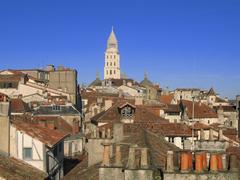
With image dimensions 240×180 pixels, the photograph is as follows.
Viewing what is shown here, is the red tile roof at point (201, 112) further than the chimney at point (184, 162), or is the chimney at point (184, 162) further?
the red tile roof at point (201, 112)

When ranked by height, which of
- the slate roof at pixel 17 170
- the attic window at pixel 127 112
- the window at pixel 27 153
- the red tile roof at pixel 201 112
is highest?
the attic window at pixel 127 112

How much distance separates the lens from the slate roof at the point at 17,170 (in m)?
20.8

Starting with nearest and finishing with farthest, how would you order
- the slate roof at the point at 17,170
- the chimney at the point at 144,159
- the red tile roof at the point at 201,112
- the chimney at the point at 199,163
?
1. the chimney at the point at 199,163
2. the chimney at the point at 144,159
3. the slate roof at the point at 17,170
4. the red tile roof at the point at 201,112

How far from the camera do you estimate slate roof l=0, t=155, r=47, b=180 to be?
20.8 metres

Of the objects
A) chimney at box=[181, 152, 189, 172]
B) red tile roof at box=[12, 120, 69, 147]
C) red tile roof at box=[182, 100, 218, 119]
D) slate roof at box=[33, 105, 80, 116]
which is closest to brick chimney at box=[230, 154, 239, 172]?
chimney at box=[181, 152, 189, 172]

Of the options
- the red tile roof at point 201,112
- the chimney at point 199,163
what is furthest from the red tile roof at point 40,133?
the red tile roof at point 201,112

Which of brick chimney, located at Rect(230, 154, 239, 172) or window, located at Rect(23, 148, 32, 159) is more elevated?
brick chimney, located at Rect(230, 154, 239, 172)

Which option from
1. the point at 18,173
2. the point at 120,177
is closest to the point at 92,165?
the point at 18,173

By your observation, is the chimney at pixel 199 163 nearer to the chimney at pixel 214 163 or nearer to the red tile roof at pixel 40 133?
the chimney at pixel 214 163

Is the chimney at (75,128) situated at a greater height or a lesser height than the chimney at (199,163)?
lesser

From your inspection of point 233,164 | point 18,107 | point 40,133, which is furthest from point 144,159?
point 18,107

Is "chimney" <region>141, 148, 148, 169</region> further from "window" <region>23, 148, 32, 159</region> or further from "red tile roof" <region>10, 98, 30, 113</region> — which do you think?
"red tile roof" <region>10, 98, 30, 113</region>

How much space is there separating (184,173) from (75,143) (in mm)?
38908

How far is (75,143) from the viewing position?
1973 inches
